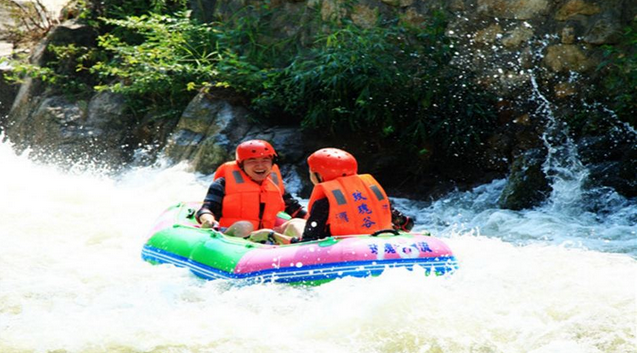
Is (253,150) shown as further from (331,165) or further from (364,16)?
(364,16)

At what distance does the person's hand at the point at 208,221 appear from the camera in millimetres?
6688

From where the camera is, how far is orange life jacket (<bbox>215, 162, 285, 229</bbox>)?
6.90m

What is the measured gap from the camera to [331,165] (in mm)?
6066

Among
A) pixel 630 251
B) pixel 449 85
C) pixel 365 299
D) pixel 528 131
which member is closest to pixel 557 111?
pixel 528 131

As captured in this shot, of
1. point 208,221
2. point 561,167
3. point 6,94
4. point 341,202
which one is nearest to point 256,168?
point 208,221

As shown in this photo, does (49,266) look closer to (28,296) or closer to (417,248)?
(28,296)

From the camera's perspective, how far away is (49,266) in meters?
6.79

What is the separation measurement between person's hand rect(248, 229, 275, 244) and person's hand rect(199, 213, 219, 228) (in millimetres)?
371

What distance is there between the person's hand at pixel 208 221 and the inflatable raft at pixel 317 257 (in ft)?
0.96

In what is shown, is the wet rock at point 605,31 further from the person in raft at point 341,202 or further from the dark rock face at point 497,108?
the person in raft at point 341,202

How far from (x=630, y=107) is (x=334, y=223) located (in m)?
3.68

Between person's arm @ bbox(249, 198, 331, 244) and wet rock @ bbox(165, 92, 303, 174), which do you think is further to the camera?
wet rock @ bbox(165, 92, 303, 174)

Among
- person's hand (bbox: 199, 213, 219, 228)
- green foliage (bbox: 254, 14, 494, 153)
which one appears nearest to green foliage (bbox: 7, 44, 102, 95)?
green foliage (bbox: 254, 14, 494, 153)

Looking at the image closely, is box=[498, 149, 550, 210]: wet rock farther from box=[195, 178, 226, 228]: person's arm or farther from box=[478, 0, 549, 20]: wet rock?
box=[195, 178, 226, 228]: person's arm
